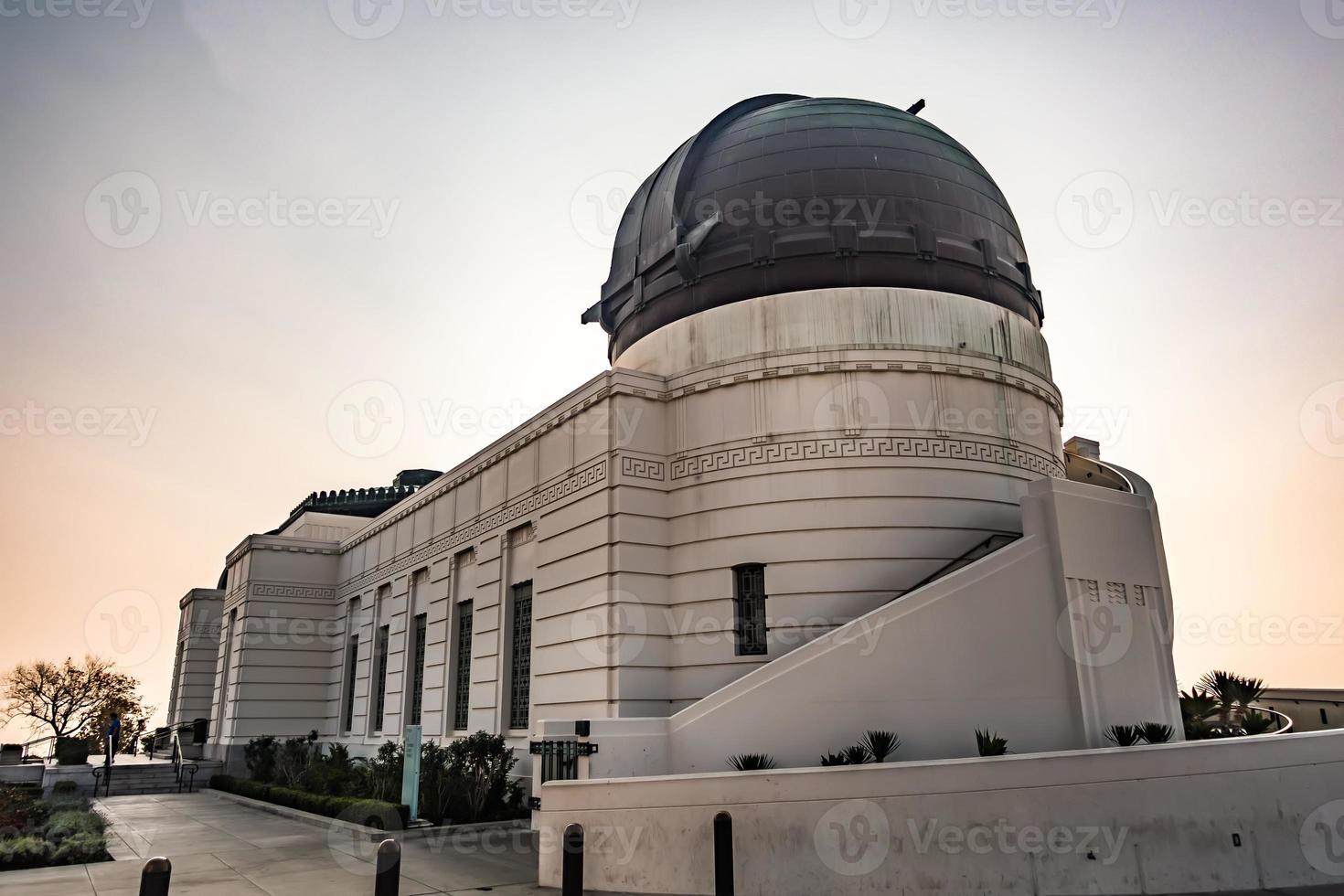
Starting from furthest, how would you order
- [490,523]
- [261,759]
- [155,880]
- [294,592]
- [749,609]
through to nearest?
[294,592] < [261,759] < [490,523] < [749,609] < [155,880]

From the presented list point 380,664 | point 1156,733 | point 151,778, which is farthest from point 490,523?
point 151,778

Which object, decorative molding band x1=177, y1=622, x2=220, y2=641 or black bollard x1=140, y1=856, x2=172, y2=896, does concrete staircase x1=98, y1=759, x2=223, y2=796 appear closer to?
decorative molding band x1=177, y1=622, x2=220, y2=641

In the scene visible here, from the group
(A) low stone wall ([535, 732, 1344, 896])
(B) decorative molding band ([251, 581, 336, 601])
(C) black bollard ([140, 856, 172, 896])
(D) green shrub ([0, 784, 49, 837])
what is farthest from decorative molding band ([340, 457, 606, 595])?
(C) black bollard ([140, 856, 172, 896])

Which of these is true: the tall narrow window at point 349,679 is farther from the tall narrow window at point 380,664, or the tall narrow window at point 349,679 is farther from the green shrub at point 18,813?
the green shrub at point 18,813

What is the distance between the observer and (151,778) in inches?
1160

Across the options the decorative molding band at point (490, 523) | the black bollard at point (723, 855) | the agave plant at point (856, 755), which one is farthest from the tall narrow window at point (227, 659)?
the black bollard at point (723, 855)

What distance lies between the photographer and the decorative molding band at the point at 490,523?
18.0m

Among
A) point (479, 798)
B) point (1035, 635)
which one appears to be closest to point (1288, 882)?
point (1035, 635)

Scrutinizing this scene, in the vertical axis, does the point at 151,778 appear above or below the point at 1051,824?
below

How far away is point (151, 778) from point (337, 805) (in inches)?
626

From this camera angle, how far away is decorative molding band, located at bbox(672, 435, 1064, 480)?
55.3ft

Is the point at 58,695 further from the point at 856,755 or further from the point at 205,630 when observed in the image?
the point at 856,755

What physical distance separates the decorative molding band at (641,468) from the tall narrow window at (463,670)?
7.75 metres

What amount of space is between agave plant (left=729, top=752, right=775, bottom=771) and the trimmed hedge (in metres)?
5.82
